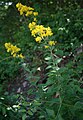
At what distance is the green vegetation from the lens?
253 cm

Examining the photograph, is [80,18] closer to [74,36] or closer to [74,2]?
[74,36]

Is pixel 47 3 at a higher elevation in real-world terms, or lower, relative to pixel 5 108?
higher

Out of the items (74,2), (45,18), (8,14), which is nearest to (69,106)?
(45,18)

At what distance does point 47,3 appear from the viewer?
5559 mm

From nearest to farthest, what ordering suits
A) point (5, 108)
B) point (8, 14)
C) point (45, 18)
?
point (5, 108) → point (45, 18) → point (8, 14)

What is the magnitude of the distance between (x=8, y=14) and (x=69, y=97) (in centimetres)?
361

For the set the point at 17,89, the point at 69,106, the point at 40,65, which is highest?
Answer: the point at 69,106

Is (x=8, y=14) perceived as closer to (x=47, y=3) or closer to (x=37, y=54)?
(x=47, y=3)

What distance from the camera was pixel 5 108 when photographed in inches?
111

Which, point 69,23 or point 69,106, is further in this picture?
point 69,23

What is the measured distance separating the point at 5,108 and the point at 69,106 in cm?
66

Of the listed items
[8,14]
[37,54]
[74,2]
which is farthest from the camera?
[8,14]

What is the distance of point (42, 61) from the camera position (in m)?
4.25

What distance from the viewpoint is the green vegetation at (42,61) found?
253cm
